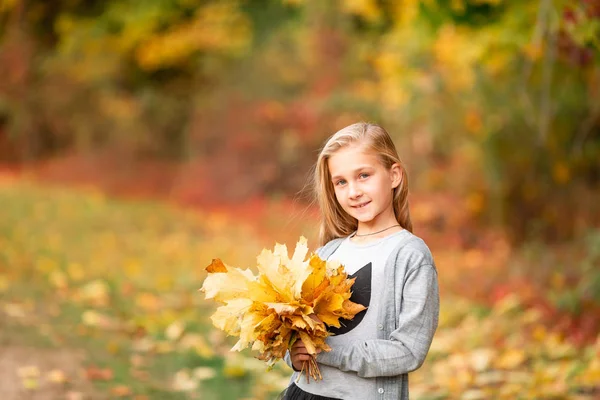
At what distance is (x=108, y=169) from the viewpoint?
18125mm

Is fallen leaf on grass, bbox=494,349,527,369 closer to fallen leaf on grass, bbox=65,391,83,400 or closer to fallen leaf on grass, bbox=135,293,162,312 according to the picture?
fallen leaf on grass, bbox=65,391,83,400

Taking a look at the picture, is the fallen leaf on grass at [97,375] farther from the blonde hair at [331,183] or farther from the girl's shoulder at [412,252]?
the girl's shoulder at [412,252]

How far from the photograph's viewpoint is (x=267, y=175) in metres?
12.8

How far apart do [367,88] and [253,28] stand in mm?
3873

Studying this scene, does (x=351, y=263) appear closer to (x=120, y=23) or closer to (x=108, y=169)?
(x=120, y=23)

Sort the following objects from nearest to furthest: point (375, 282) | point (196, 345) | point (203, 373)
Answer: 1. point (375, 282)
2. point (203, 373)
3. point (196, 345)

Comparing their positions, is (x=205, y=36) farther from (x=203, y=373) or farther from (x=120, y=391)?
(x=120, y=391)

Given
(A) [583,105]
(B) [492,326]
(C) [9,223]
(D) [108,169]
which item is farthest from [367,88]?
(D) [108,169]

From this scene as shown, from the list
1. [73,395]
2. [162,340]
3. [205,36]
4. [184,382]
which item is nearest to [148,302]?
[162,340]

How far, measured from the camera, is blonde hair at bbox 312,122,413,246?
2.25 m

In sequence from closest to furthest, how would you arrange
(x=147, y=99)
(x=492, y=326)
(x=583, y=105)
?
(x=492, y=326), (x=583, y=105), (x=147, y=99)

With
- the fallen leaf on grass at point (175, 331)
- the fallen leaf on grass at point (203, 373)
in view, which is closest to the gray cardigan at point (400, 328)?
the fallen leaf on grass at point (203, 373)

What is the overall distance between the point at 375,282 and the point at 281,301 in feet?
1.01

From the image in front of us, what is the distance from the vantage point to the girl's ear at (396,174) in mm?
2288
